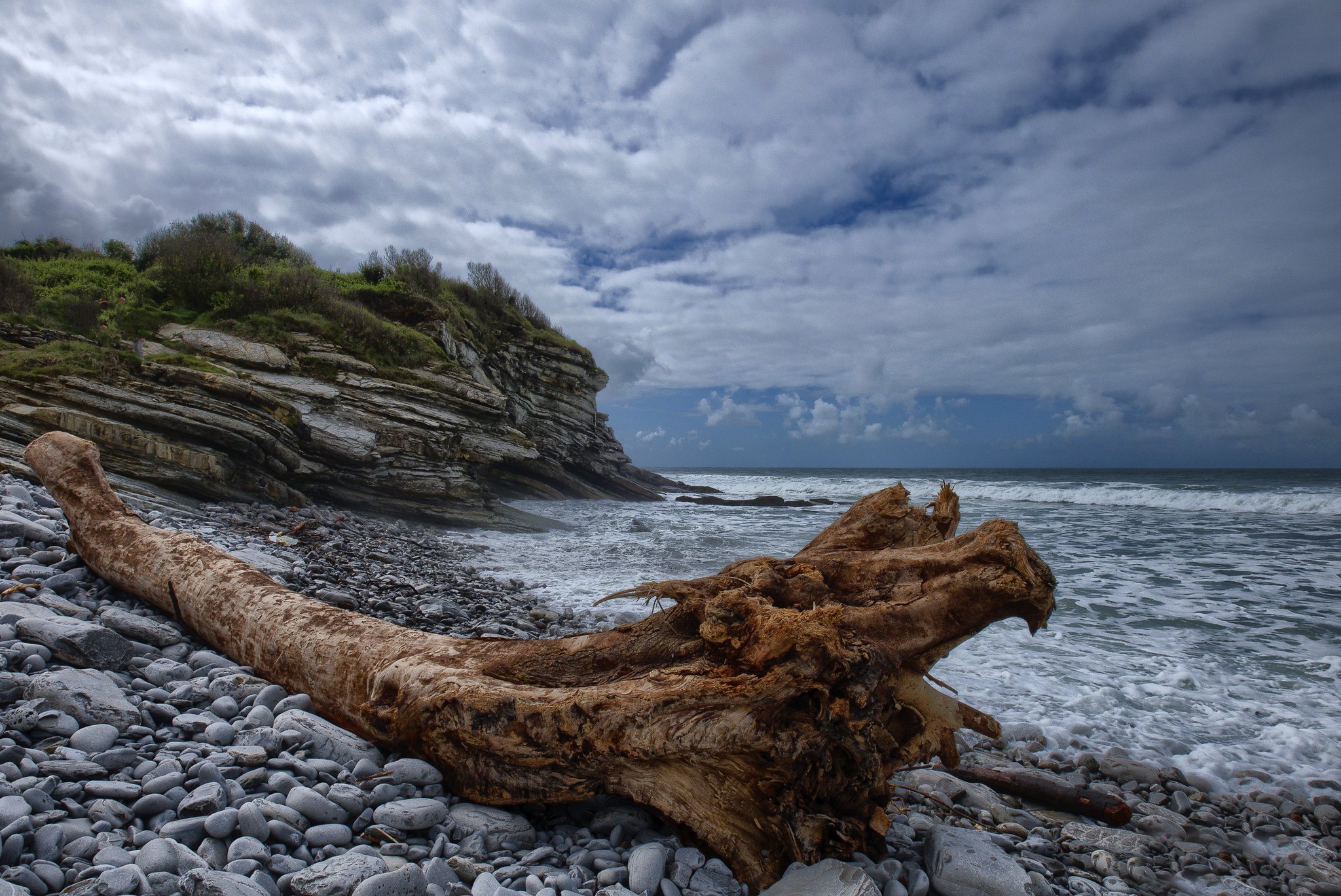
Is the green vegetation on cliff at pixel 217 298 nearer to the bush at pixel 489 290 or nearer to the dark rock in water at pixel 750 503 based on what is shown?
the bush at pixel 489 290

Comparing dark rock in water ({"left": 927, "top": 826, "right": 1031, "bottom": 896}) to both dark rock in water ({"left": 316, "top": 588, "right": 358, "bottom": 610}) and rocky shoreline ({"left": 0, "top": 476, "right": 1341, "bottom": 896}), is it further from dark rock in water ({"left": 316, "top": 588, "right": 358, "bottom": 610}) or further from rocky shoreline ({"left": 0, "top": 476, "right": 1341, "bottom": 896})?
dark rock in water ({"left": 316, "top": 588, "right": 358, "bottom": 610})

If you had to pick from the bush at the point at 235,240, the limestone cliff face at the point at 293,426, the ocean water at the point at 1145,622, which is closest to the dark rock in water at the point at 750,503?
the ocean water at the point at 1145,622

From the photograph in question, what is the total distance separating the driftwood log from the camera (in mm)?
2729

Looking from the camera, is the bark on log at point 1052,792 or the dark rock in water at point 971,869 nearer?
the dark rock in water at point 971,869

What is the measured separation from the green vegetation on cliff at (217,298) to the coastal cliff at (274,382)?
55 millimetres

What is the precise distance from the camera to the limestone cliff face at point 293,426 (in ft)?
31.1

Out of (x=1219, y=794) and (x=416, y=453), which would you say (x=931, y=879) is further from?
(x=416, y=453)

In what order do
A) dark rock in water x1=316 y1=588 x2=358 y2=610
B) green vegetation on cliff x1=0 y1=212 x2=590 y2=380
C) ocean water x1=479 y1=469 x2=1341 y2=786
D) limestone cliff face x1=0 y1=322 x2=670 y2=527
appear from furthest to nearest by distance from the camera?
1. green vegetation on cliff x1=0 y1=212 x2=590 y2=380
2. limestone cliff face x1=0 y1=322 x2=670 y2=527
3. dark rock in water x1=316 y1=588 x2=358 y2=610
4. ocean water x1=479 y1=469 x2=1341 y2=786

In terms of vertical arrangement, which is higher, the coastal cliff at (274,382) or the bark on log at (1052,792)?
the coastal cliff at (274,382)

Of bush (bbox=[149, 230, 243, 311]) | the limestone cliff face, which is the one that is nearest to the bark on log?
the limestone cliff face

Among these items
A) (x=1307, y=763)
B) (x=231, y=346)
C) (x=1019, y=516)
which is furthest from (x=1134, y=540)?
(x=231, y=346)

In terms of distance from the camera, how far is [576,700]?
112 inches

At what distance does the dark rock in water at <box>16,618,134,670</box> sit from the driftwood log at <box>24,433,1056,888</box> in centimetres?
61

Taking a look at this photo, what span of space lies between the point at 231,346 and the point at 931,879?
51.0ft
